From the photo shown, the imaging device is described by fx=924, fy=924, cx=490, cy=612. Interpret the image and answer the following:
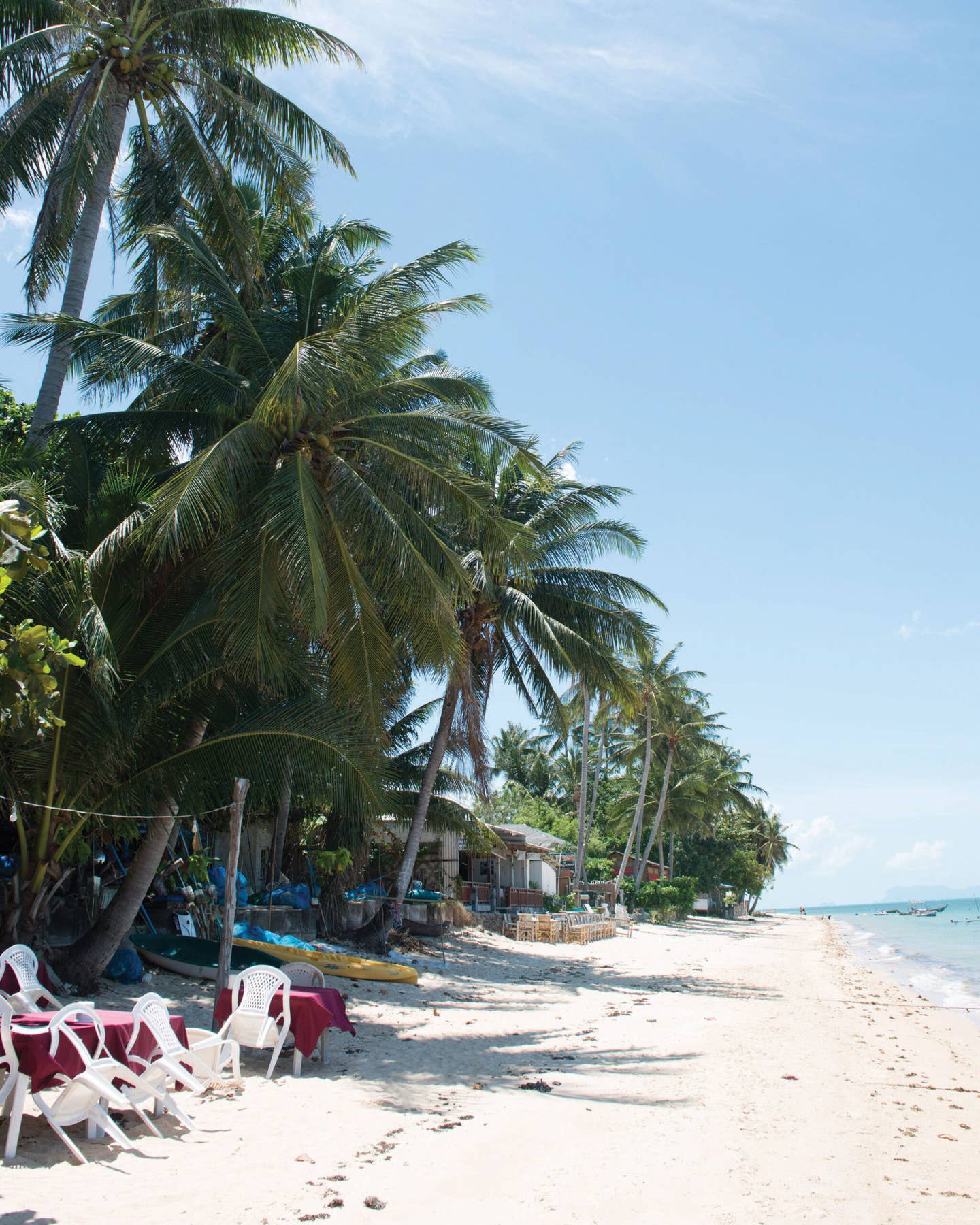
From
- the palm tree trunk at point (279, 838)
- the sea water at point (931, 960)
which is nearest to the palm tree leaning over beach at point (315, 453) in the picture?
the palm tree trunk at point (279, 838)

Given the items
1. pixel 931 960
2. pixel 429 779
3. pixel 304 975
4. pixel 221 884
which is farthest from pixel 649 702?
pixel 304 975

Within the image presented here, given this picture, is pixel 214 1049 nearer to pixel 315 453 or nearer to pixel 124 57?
pixel 315 453

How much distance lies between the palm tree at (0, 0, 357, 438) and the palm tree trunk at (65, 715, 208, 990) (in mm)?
4651

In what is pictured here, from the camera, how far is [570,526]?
18812 millimetres

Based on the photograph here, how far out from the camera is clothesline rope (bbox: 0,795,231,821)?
348 inches

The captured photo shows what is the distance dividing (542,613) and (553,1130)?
1153cm

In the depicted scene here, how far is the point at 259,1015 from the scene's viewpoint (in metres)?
7.39

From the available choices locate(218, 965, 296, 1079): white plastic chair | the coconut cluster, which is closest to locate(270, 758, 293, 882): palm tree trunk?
locate(218, 965, 296, 1079): white plastic chair

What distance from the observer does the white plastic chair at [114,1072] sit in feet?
17.4

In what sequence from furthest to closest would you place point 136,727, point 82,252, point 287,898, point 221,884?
point 287,898 < point 221,884 < point 82,252 < point 136,727

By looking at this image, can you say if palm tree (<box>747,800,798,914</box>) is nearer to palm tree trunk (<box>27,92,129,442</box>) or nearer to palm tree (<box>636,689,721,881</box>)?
palm tree (<box>636,689,721,881</box>)

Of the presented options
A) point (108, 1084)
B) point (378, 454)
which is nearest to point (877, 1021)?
point (378, 454)

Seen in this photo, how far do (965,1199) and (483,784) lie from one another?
1220cm

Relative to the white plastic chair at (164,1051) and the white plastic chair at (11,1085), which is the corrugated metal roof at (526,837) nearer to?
the white plastic chair at (164,1051)
